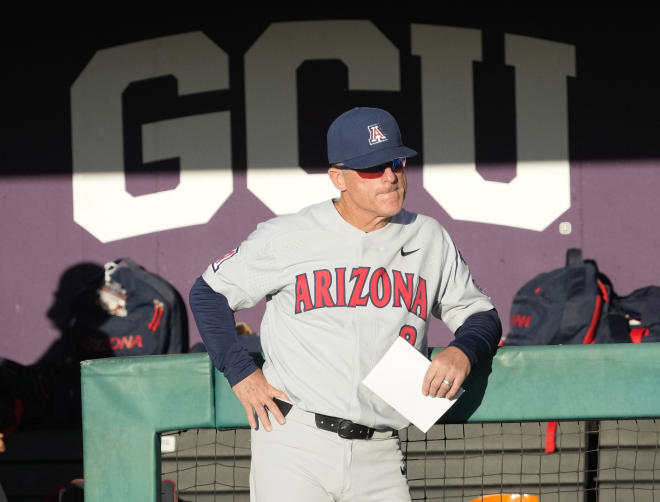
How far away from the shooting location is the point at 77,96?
547 cm

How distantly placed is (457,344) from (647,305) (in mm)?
3190

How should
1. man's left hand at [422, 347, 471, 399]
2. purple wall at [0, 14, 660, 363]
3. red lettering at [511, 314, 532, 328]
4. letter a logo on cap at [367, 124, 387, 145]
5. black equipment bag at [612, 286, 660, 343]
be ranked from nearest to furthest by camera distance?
man's left hand at [422, 347, 471, 399], letter a logo on cap at [367, 124, 387, 145], black equipment bag at [612, 286, 660, 343], red lettering at [511, 314, 532, 328], purple wall at [0, 14, 660, 363]

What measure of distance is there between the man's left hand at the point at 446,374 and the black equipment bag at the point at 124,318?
3.32 m

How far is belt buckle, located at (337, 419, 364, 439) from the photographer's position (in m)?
2.14

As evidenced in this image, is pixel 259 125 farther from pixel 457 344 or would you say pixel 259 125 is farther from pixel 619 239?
pixel 457 344

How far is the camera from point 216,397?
7.32ft

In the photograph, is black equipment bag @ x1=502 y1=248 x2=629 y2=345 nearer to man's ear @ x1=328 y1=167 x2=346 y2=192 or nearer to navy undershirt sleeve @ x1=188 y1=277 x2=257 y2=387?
man's ear @ x1=328 y1=167 x2=346 y2=192

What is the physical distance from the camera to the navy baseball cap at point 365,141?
Answer: 218 cm

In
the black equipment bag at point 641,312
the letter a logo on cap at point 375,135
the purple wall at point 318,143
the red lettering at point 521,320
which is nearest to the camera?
the letter a logo on cap at point 375,135

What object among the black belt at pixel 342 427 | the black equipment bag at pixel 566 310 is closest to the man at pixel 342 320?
the black belt at pixel 342 427

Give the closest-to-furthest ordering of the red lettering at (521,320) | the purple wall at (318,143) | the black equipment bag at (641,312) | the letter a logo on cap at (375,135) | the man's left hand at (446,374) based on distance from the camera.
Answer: the man's left hand at (446,374) → the letter a logo on cap at (375,135) → the black equipment bag at (641,312) → the red lettering at (521,320) → the purple wall at (318,143)

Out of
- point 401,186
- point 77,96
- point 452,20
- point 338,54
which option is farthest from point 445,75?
point 401,186

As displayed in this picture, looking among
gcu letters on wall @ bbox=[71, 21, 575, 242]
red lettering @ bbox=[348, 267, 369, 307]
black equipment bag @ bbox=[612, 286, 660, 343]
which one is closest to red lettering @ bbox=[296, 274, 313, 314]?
red lettering @ bbox=[348, 267, 369, 307]

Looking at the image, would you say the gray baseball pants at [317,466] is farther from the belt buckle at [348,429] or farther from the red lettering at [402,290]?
the red lettering at [402,290]
